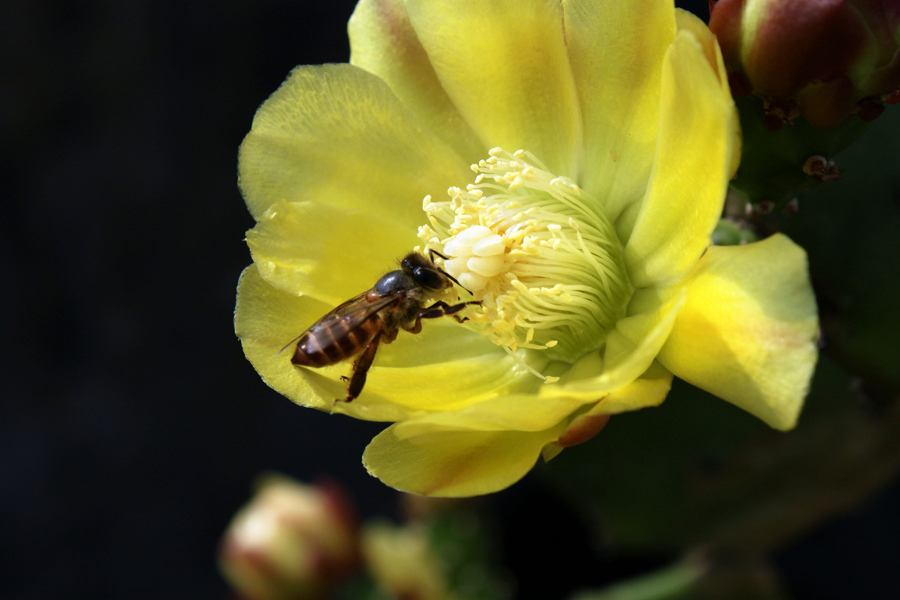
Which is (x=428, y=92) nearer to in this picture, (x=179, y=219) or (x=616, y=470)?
(x=616, y=470)

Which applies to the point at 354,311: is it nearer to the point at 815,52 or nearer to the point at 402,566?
the point at 815,52

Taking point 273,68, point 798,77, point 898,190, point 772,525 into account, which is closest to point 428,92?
point 798,77

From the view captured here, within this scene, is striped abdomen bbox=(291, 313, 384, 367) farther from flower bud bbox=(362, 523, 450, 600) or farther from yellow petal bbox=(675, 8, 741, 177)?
flower bud bbox=(362, 523, 450, 600)

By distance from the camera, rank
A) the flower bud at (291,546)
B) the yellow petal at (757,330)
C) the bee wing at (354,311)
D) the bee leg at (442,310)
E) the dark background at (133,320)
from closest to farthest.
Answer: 1. the yellow petal at (757,330)
2. the bee wing at (354,311)
3. the bee leg at (442,310)
4. the flower bud at (291,546)
5. the dark background at (133,320)

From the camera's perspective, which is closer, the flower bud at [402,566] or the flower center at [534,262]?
the flower center at [534,262]

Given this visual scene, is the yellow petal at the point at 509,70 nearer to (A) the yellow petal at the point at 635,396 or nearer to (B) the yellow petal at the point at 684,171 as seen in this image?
(B) the yellow petal at the point at 684,171

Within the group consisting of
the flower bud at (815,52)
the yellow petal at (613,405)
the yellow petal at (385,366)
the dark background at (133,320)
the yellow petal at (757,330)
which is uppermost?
the flower bud at (815,52)

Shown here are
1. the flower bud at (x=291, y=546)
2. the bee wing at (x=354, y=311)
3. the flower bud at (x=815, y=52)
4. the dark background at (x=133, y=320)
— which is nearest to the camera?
the flower bud at (x=815, y=52)

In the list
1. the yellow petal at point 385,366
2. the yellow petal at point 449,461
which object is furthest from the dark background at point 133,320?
the yellow petal at point 449,461
